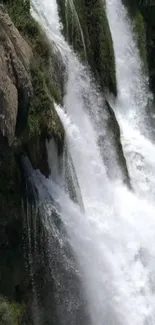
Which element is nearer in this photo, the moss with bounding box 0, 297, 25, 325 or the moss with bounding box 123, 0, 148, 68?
the moss with bounding box 0, 297, 25, 325

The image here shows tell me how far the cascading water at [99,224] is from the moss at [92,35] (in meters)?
0.44

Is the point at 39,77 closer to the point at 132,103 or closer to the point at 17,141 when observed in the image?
the point at 17,141

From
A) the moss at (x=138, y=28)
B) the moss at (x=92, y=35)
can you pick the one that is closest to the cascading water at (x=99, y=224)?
the moss at (x=92, y=35)

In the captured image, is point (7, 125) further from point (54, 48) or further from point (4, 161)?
point (54, 48)

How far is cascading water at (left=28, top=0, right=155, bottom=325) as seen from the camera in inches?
439

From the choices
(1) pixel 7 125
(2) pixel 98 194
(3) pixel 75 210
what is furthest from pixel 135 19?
(1) pixel 7 125

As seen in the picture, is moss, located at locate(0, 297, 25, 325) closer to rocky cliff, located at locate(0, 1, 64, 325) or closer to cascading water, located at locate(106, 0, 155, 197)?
rocky cliff, located at locate(0, 1, 64, 325)

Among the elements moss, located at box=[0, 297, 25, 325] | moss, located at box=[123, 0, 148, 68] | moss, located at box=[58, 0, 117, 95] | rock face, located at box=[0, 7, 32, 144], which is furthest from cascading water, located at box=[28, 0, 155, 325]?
moss, located at box=[123, 0, 148, 68]

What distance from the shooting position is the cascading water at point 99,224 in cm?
1116

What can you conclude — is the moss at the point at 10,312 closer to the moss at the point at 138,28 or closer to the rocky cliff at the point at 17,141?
the rocky cliff at the point at 17,141

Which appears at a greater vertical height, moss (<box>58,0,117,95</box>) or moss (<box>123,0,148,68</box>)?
moss (<box>123,0,148,68</box>)

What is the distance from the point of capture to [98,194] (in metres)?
Result: 12.9

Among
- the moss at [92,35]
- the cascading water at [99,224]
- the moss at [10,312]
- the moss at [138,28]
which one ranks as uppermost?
the moss at [138,28]

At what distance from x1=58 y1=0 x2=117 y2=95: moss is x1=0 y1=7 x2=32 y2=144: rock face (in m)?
4.04
